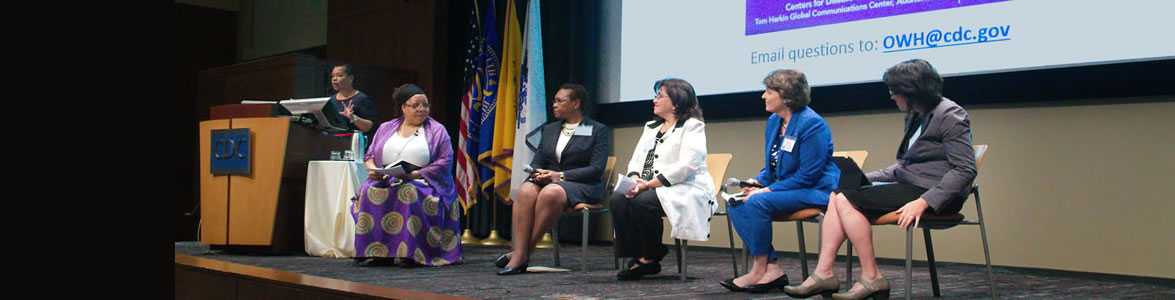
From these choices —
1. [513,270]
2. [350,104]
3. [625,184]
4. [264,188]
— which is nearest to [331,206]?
Answer: [264,188]

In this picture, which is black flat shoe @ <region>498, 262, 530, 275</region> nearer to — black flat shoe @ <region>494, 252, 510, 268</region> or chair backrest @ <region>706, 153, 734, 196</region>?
black flat shoe @ <region>494, 252, 510, 268</region>

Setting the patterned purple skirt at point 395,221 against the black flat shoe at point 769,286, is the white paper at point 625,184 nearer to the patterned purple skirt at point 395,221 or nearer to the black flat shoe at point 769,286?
the black flat shoe at point 769,286

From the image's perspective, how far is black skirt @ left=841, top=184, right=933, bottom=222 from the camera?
127 inches

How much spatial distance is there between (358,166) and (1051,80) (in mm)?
A: 3251

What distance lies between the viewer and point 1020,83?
14.6ft

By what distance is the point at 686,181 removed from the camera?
4020 mm

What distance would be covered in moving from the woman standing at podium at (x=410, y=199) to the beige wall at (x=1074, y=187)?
7.06 ft

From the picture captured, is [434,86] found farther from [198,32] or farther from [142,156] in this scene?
[142,156]

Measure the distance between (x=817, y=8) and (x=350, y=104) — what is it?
8.03 feet

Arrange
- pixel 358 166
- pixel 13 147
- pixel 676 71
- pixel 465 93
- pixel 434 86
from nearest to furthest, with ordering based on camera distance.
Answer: pixel 13 147, pixel 358 166, pixel 676 71, pixel 465 93, pixel 434 86

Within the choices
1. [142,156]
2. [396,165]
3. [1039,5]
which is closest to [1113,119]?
[1039,5]

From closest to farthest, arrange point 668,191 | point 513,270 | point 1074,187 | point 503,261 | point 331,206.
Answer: point 668,191 → point 513,270 → point 1074,187 → point 503,261 → point 331,206

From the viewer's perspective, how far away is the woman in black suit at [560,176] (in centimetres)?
437

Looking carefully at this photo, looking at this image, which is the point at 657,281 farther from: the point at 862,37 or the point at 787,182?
the point at 862,37
